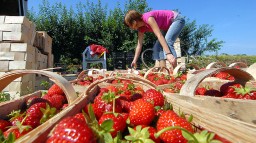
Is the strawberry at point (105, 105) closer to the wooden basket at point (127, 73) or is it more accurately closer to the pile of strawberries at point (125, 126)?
the pile of strawberries at point (125, 126)

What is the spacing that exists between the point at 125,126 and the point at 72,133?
377 mm

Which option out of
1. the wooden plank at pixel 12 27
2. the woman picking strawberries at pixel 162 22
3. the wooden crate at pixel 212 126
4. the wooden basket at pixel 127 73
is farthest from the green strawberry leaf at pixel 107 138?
the woman picking strawberries at pixel 162 22

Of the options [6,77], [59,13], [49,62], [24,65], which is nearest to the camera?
[6,77]

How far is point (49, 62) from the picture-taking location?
537 cm

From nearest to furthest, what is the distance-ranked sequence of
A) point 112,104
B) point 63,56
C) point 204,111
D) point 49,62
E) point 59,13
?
point 204,111 → point 112,104 → point 49,62 → point 63,56 → point 59,13

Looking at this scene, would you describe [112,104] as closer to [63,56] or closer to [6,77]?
[6,77]

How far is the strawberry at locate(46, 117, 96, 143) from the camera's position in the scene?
643mm

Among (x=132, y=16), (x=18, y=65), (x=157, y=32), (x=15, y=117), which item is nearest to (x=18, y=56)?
(x=18, y=65)

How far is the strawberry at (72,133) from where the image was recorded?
0.64 metres


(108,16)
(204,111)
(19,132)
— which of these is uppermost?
(108,16)

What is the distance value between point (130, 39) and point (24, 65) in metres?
11.4

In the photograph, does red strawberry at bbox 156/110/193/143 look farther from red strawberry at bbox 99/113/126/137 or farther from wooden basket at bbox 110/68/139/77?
wooden basket at bbox 110/68/139/77

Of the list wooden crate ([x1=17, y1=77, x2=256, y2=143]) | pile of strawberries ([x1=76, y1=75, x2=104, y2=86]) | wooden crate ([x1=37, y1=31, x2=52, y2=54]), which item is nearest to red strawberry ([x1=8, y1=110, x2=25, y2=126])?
wooden crate ([x1=17, y1=77, x2=256, y2=143])

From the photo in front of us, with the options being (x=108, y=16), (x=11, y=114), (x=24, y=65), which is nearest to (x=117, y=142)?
(x=11, y=114)
